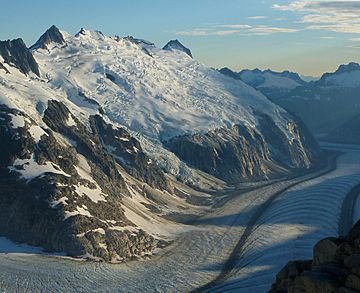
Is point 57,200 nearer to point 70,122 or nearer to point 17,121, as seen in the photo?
point 17,121

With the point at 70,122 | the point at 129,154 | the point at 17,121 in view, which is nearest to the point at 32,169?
the point at 17,121

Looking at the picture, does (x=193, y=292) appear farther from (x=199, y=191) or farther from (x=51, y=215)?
(x=199, y=191)

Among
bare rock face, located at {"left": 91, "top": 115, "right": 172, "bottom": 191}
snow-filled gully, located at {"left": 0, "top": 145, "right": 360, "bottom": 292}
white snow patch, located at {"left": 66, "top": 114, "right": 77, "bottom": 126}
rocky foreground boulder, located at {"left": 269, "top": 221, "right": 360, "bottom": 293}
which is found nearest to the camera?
rocky foreground boulder, located at {"left": 269, "top": 221, "right": 360, "bottom": 293}

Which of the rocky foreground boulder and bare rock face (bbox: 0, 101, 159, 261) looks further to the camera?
bare rock face (bbox: 0, 101, 159, 261)

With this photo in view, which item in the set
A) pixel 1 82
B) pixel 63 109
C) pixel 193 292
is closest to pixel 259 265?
pixel 193 292

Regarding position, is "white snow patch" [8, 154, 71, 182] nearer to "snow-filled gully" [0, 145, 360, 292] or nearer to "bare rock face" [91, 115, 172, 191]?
"snow-filled gully" [0, 145, 360, 292]

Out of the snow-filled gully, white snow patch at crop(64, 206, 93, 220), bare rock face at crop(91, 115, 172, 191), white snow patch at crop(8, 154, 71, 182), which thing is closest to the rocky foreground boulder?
the snow-filled gully
